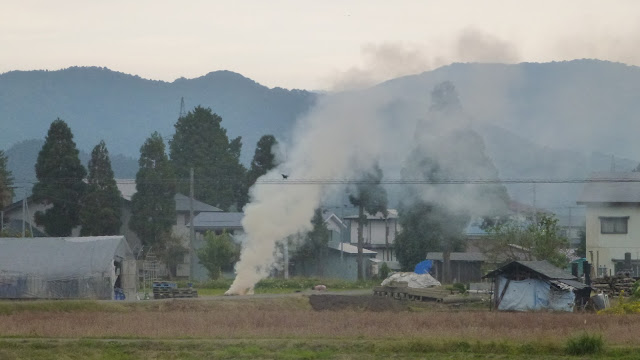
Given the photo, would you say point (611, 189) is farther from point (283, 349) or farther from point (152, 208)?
point (283, 349)

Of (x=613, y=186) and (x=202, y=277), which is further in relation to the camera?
(x=202, y=277)

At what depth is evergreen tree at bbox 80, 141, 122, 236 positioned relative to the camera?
83.6m

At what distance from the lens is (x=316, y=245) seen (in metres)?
92.5

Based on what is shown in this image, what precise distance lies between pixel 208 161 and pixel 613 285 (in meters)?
56.8

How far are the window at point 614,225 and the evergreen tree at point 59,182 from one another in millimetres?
37481

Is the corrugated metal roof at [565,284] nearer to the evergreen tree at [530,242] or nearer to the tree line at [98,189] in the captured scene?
the evergreen tree at [530,242]

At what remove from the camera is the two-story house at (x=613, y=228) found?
7631 centimetres

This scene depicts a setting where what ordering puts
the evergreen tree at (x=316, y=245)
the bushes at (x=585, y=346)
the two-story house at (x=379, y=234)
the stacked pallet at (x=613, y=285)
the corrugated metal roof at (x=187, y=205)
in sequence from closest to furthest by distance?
the bushes at (x=585, y=346) < the stacked pallet at (x=613, y=285) < the evergreen tree at (x=316, y=245) < the corrugated metal roof at (x=187, y=205) < the two-story house at (x=379, y=234)

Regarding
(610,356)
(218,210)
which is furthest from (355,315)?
(218,210)

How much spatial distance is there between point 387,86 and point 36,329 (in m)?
53.7

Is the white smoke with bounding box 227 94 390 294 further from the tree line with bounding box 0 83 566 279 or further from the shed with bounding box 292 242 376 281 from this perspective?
the shed with bounding box 292 242 376 281

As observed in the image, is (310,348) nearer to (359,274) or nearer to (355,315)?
(355,315)

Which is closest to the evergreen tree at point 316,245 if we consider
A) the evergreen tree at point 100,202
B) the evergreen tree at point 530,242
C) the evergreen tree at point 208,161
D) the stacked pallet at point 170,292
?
the evergreen tree at point 100,202

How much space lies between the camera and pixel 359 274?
91375mm
